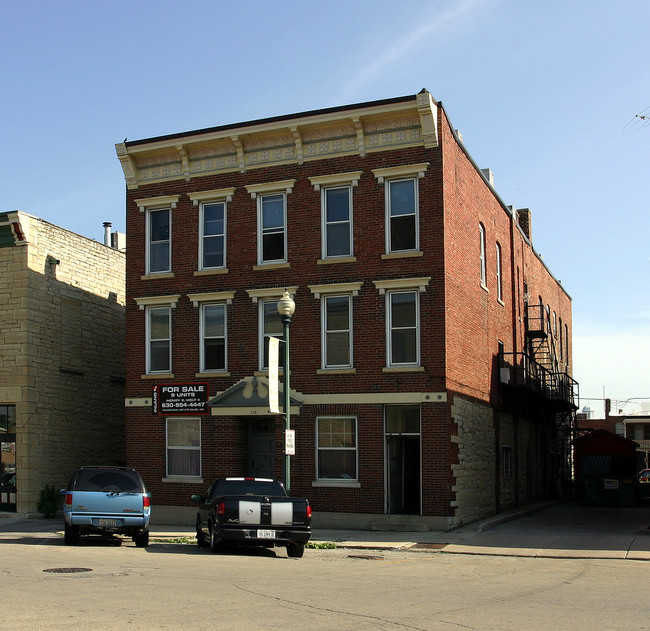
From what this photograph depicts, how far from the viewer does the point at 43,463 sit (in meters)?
27.0

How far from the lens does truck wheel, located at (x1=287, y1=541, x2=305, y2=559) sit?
1657 centimetres

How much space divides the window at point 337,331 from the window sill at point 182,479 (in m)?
5.03

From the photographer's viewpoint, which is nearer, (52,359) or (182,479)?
(182,479)

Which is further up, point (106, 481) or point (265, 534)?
point (106, 481)

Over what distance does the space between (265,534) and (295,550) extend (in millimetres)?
919

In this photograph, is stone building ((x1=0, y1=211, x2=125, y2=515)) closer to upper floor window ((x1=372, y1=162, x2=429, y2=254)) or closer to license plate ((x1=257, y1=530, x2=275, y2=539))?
upper floor window ((x1=372, y1=162, x2=429, y2=254))

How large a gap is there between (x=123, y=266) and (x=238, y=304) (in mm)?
9273

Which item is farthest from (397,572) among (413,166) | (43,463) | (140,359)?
(43,463)

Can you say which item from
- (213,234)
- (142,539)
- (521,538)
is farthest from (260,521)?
(213,234)

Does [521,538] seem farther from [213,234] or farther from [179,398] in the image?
[213,234]

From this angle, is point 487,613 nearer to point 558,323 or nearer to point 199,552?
point 199,552

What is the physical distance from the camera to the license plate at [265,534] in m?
16.0

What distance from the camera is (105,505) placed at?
17.9 meters

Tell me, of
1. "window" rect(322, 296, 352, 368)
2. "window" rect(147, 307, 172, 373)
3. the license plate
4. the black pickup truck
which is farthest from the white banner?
"window" rect(147, 307, 172, 373)
